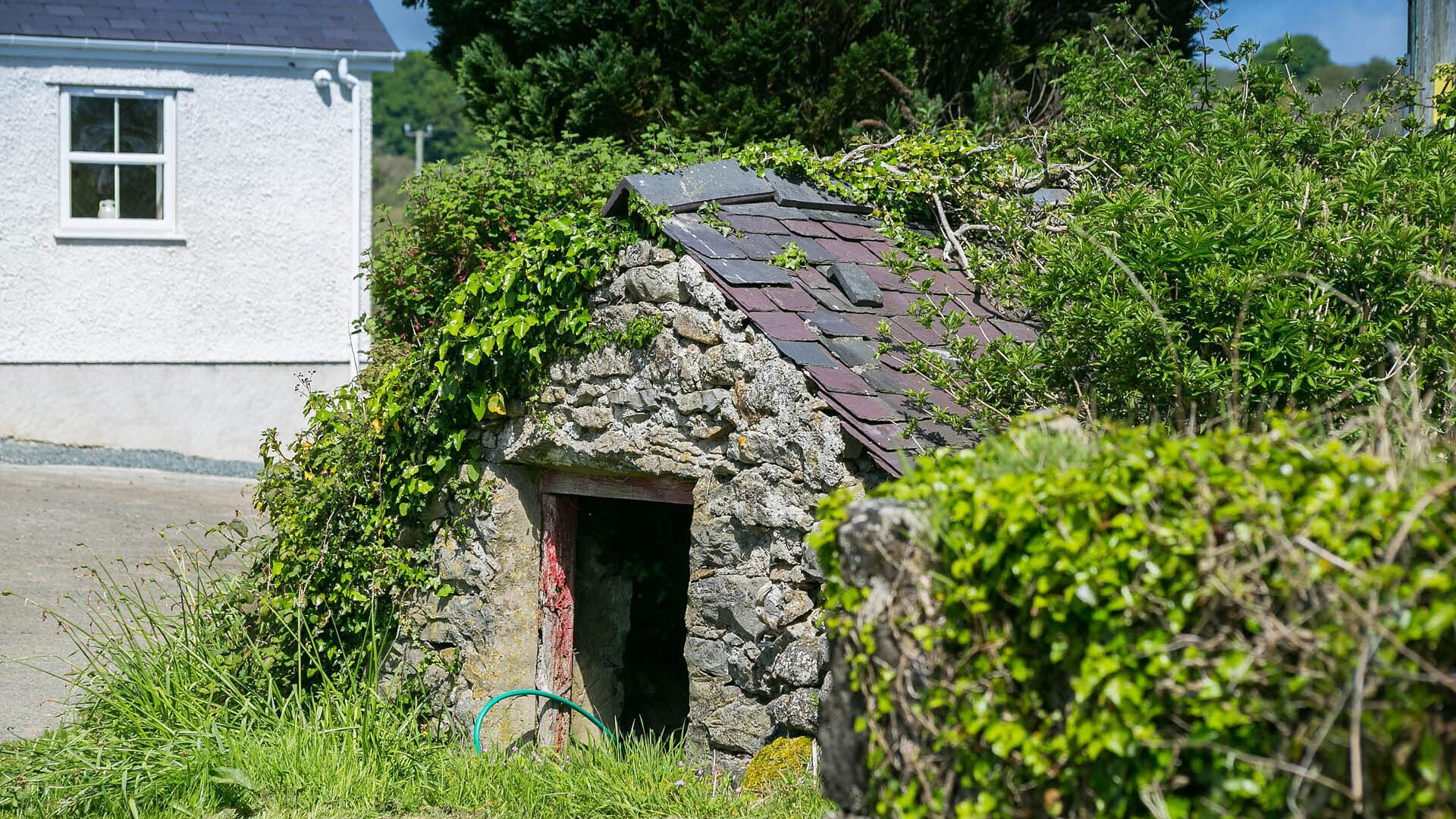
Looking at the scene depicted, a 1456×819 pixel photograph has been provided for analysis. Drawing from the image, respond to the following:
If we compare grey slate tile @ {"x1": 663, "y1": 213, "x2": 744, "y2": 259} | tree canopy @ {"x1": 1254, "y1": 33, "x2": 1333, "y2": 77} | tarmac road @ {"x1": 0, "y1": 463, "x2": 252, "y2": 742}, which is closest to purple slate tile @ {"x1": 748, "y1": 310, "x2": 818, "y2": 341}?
grey slate tile @ {"x1": 663, "y1": 213, "x2": 744, "y2": 259}

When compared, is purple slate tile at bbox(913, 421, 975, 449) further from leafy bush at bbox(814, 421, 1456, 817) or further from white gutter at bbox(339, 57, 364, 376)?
white gutter at bbox(339, 57, 364, 376)

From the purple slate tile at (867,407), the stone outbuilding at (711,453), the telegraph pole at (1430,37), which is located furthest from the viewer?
the telegraph pole at (1430,37)

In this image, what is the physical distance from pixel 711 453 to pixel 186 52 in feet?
31.0

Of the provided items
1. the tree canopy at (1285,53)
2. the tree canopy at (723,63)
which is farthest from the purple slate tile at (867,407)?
the tree canopy at (723,63)

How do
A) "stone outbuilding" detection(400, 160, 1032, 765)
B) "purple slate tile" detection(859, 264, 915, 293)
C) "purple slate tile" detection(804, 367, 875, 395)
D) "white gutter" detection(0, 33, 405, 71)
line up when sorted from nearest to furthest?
"purple slate tile" detection(804, 367, 875, 395)
"stone outbuilding" detection(400, 160, 1032, 765)
"purple slate tile" detection(859, 264, 915, 293)
"white gutter" detection(0, 33, 405, 71)

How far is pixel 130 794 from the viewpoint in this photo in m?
5.25

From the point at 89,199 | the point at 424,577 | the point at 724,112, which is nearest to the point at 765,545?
the point at 424,577

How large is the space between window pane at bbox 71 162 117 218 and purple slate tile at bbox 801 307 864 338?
973 cm

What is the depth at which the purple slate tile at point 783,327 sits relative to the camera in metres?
5.11

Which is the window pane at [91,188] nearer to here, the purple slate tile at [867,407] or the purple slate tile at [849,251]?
the purple slate tile at [849,251]

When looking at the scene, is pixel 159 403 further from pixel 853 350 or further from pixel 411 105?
pixel 411 105

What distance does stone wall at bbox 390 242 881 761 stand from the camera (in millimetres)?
5059

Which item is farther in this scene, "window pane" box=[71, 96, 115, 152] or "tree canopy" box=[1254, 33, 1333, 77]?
"window pane" box=[71, 96, 115, 152]

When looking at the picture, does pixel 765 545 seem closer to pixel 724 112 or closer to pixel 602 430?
pixel 602 430
